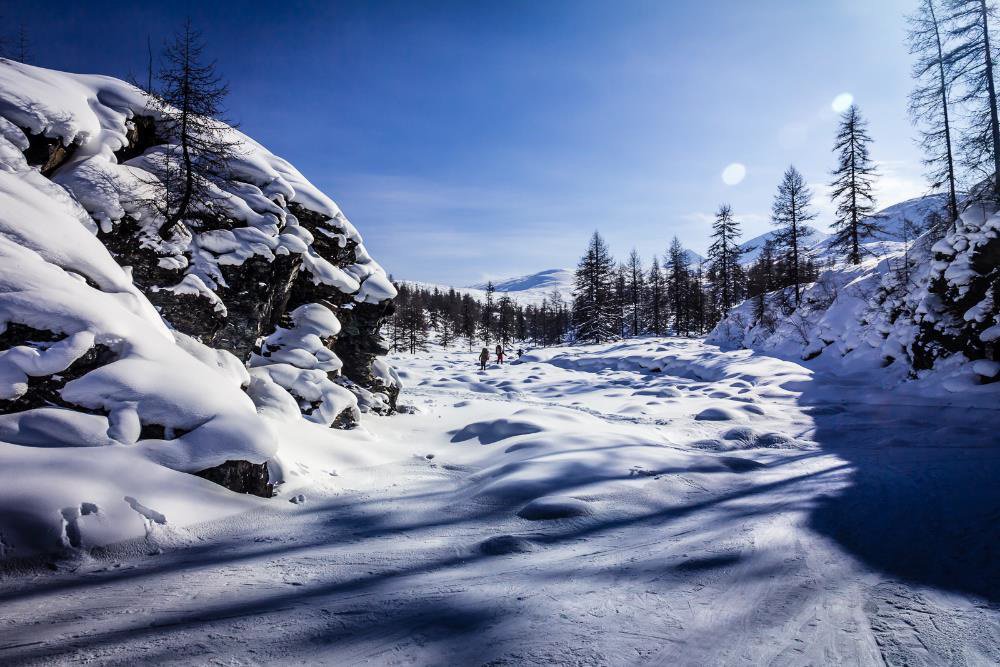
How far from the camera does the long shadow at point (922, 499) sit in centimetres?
338

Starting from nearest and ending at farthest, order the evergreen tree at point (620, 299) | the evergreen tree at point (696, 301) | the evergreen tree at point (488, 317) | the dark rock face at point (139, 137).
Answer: the dark rock face at point (139, 137), the evergreen tree at point (620, 299), the evergreen tree at point (696, 301), the evergreen tree at point (488, 317)

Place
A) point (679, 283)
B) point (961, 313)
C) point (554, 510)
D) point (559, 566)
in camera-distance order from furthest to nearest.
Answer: point (679, 283), point (961, 313), point (554, 510), point (559, 566)

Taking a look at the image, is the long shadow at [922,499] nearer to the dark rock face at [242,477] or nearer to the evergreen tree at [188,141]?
the dark rock face at [242,477]

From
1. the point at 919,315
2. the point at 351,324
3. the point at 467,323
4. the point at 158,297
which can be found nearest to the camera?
the point at 158,297

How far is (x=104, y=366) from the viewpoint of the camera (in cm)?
409

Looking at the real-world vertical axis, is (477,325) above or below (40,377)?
above

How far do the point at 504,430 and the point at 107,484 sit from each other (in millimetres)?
5462

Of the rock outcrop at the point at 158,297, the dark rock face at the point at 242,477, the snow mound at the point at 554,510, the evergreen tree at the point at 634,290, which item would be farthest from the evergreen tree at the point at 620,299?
the dark rock face at the point at 242,477

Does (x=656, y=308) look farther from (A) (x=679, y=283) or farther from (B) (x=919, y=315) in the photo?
(B) (x=919, y=315)

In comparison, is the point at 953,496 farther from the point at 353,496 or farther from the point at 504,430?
the point at 353,496

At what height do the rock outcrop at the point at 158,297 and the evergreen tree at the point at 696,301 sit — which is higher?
the evergreen tree at the point at 696,301

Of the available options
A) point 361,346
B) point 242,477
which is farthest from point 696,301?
point 242,477

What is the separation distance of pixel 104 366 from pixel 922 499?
846 cm

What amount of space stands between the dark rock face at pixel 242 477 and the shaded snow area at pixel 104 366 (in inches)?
→ 3.8
